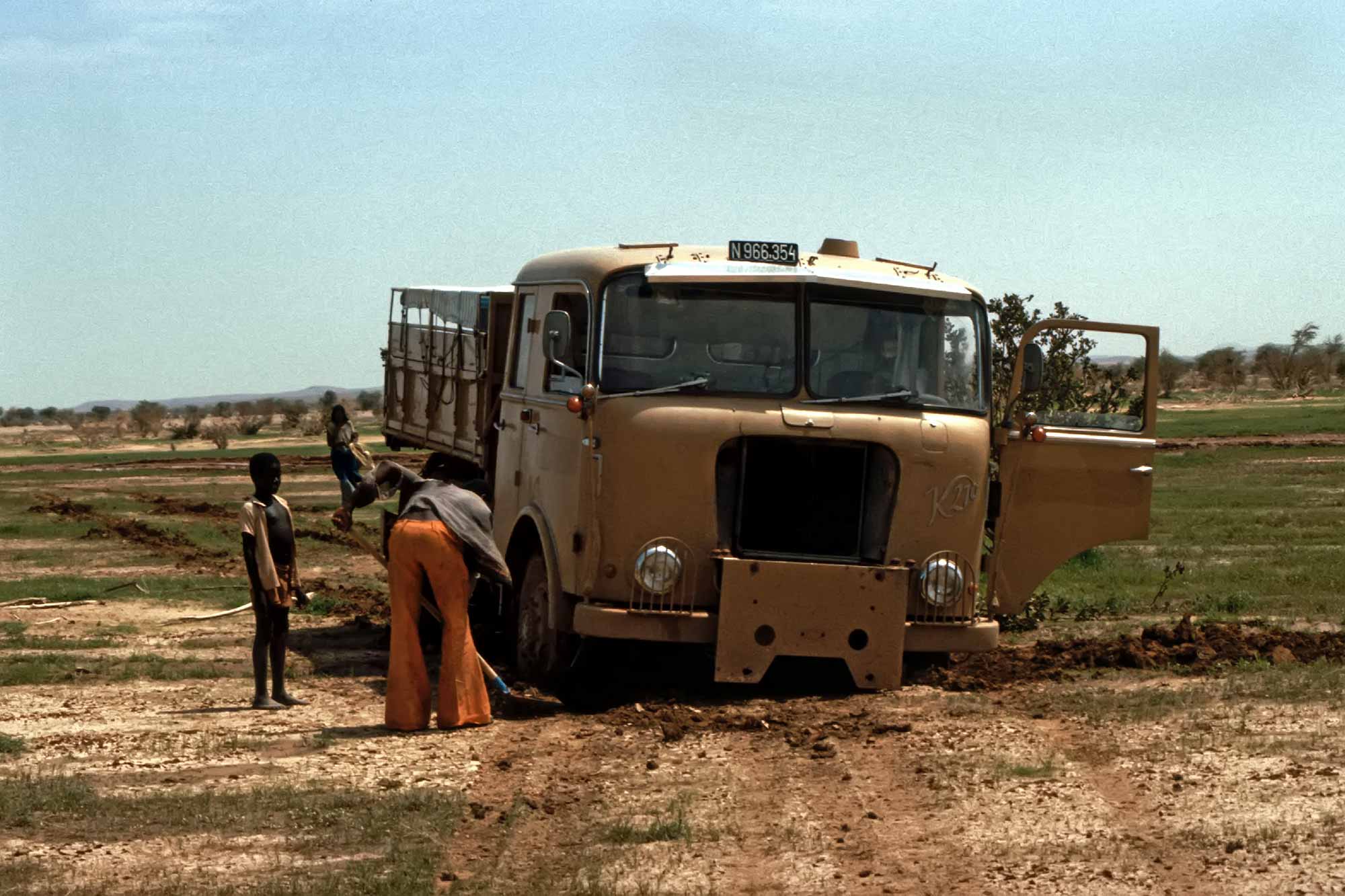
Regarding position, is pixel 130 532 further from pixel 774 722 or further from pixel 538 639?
pixel 774 722

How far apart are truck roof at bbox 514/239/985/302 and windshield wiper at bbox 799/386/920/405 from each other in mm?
664

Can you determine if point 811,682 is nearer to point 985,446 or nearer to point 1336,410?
point 985,446

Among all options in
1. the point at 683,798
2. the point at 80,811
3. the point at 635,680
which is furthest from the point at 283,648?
the point at 683,798

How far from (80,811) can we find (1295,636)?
845 cm

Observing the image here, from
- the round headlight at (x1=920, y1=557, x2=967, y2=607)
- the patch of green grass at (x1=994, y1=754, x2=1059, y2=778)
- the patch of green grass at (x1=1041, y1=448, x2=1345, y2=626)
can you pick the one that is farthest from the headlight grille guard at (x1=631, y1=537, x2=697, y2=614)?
the patch of green grass at (x1=1041, y1=448, x2=1345, y2=626)

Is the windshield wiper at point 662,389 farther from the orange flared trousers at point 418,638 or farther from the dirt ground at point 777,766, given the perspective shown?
the dirt ground at point 777,766

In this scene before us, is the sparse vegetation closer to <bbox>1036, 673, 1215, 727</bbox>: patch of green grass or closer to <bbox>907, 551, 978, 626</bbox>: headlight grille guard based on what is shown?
<bbox>1036, 673, 1215, 727</bbox>: patch of green grass

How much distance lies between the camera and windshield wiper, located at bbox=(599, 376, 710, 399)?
36.5 ft

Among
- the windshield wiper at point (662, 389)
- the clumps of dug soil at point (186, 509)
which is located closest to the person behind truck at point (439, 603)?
the windshield wiper at point (662, 389)

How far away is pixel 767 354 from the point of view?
11.4 m

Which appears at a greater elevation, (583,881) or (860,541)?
(860,541)

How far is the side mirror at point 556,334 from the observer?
37.2 feet

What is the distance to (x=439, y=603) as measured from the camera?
10852mm

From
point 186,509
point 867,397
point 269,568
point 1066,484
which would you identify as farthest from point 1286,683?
point 186,509
